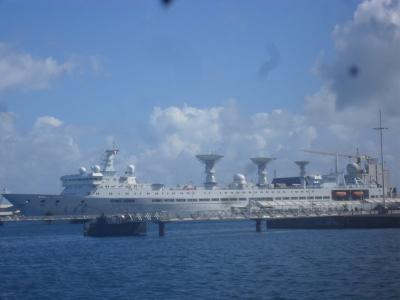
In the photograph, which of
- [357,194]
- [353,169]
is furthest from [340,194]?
[353,169]

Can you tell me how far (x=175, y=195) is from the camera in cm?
12006

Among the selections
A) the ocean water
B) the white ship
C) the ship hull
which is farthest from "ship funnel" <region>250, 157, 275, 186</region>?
the ocean water

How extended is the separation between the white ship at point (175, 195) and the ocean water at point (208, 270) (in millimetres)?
49174

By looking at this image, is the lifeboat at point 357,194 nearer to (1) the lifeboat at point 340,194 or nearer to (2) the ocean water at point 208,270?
(1) the lifeboat at point 340,194

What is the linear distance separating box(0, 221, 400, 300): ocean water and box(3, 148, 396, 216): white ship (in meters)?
Answer: 49.2

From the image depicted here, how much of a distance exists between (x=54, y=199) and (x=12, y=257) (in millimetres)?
60714

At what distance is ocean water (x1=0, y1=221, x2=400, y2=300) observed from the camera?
34.2 m

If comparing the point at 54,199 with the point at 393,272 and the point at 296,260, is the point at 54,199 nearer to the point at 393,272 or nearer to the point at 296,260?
the point at 296,260

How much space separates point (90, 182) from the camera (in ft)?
383

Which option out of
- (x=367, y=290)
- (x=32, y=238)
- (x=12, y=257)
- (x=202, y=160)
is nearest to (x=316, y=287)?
(x=367, y=290)

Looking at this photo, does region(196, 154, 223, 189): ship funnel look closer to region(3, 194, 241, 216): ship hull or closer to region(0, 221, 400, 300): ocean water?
region(3, 194, 241, 216): ship hull

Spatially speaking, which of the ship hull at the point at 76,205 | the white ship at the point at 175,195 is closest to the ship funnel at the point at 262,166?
the white ship at the point at 175,195

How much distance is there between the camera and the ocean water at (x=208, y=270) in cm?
3419

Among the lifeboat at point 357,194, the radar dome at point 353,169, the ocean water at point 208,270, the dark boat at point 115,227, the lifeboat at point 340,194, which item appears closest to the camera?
the ocean water at point 208,270
